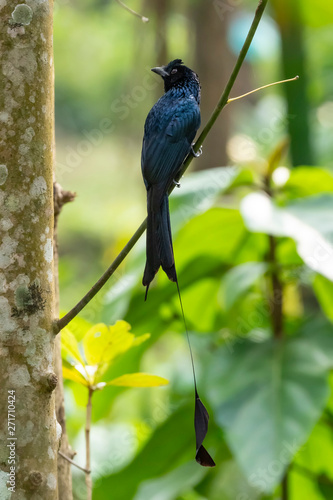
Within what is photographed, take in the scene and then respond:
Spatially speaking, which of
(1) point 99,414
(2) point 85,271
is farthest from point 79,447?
(2) point 85,271

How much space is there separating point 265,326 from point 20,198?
63.0 inches

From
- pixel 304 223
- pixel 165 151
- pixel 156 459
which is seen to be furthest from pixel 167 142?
pixel 156 459

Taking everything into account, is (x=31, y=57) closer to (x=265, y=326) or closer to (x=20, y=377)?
(x=20, y=377)

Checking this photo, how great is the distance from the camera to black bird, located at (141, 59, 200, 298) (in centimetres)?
113

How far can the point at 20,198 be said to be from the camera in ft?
3.25

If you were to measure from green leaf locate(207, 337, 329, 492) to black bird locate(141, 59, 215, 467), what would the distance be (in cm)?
78

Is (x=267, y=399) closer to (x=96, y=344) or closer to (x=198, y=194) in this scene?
(x=198, y=194)

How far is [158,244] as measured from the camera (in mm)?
1146

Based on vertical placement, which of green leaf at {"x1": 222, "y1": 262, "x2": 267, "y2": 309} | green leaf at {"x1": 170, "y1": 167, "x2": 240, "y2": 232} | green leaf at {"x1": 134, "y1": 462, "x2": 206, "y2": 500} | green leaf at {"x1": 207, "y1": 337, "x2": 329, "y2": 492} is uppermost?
green leaf at {"x1": 170, "y1": 167, "x2": 240, "y2": 232}

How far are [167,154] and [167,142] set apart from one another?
46mm

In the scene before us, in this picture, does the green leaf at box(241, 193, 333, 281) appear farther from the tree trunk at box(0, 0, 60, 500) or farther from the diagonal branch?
the tree trunk at box(0, 0, 60, 500)

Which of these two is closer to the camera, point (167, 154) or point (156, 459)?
point (167, 154)

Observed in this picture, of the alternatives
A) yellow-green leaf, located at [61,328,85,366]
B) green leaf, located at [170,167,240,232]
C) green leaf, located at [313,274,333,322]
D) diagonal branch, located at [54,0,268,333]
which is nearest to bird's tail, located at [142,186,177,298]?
diagonal branch, located at [54,0,268,333]

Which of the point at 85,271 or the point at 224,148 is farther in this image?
the point at 85,271
